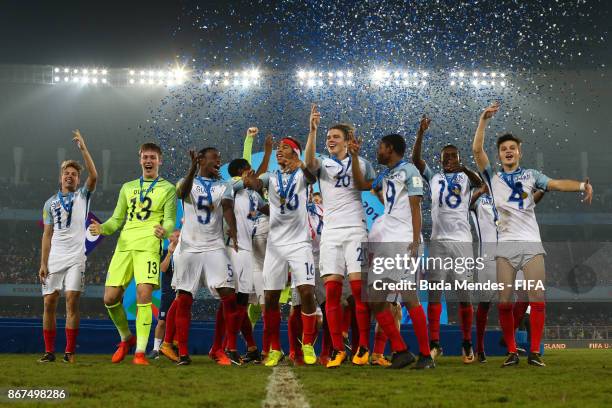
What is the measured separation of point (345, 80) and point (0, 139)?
19369mm

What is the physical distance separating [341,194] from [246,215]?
213cm

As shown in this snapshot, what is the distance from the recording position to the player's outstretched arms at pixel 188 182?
22.7 ft

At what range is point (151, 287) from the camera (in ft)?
24.1

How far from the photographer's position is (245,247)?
28.2 ft

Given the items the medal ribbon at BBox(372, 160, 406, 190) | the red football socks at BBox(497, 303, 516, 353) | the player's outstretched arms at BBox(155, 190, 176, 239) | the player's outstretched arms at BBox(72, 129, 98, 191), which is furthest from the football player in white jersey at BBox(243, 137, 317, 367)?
the red football socks at BBox(497, 303, 516, 353)

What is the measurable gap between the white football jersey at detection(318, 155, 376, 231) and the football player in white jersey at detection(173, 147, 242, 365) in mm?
1109

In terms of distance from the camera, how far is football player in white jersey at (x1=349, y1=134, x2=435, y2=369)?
256 inches

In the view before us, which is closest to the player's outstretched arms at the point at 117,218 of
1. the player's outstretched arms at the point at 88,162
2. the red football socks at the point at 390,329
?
the player's outstretched arms at the point at 88,162

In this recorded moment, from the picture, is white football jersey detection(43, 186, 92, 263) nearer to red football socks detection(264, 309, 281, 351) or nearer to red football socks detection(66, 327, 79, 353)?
red football socks detection(66, 327, 79, 353)

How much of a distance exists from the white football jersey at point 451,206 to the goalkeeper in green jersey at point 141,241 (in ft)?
10.1

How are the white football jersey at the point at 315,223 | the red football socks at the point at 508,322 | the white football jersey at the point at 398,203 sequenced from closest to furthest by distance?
the white football jersey at the point at 398,203 < the red football socks at the point at 508,322 < the white football jersey at the point at 315,223

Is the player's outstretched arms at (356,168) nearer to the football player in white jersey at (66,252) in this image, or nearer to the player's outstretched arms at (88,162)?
the player's outstretched arms at (88,162)

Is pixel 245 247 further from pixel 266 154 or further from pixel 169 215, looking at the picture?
pixel 266 154

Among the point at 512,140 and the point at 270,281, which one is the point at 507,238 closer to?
the point at 512,140
